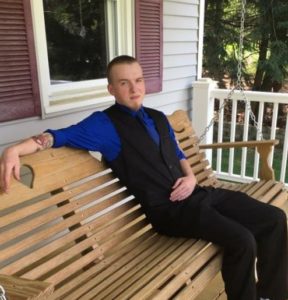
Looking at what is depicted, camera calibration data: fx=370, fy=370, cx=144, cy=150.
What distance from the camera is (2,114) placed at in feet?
6.81

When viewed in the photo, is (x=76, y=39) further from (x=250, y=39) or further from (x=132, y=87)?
(x=250, y=39)

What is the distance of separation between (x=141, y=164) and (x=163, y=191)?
18 cm

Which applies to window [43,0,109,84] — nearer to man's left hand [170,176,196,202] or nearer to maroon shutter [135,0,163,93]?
maroon shutter [135,0,163,93]

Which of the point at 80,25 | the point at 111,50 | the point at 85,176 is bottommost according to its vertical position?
the point at 85,176

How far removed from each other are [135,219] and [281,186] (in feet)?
3.57

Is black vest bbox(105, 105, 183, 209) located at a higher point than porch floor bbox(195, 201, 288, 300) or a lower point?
higher

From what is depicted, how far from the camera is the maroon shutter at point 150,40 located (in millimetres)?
3070

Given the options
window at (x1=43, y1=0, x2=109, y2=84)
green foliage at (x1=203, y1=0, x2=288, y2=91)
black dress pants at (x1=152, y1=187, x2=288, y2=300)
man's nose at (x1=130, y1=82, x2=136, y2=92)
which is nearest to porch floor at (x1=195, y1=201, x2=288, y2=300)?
black dress pants at (x1=152, y1=187, x2=288, y2=300)

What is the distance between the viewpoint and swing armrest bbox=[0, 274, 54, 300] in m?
1.00

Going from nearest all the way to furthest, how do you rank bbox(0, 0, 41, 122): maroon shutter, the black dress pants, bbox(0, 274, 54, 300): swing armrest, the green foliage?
1. bbox(0, 274, 54, 300): swing armrest
2. the black dress pants
3. bbox(0, 0, 41, 122): maroon shutter
4. the green foliage

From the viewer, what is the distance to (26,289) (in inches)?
40.7

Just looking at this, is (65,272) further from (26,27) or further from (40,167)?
(26,27)

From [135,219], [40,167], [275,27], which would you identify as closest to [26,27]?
[40,167]

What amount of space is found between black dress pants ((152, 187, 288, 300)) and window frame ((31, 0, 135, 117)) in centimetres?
109
